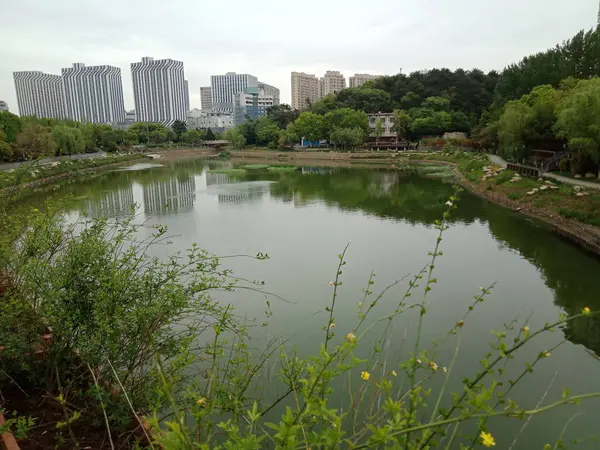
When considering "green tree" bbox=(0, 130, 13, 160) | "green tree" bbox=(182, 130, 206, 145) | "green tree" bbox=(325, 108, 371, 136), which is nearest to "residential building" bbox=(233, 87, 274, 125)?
"green tree" bbox=(182, 130, 206, 145)

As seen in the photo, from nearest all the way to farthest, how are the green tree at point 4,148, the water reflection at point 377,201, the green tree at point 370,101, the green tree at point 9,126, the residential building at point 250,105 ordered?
the water reflection at point 377,201 → the green tree at point 4,148 → the green tree at point 9,126 → the green tree at point 370,101 → the residential building at point 250,105

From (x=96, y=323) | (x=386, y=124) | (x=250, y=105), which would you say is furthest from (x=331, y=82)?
(x=96, y=323)

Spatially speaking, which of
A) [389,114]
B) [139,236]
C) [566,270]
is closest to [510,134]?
[566,270]

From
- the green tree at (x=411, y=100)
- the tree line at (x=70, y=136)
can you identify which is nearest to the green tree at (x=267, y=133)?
the tree line at (x=70, y=136)

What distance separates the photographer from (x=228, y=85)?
114 metres

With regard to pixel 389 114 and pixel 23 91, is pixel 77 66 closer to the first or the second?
pixel 23 91

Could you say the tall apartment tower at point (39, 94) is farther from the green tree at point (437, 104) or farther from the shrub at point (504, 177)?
the shrub at point (504, 177)

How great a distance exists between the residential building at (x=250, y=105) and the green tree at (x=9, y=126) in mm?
59887

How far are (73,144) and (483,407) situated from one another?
36630 mm

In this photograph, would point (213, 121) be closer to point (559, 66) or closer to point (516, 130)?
point (559, 66)

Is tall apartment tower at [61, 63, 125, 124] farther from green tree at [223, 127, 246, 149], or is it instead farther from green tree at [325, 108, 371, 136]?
green tree at [325, 108, 371, 136]

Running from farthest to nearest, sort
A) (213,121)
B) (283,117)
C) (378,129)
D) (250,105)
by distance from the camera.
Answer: (250,105)
(213,121)
(283,117)
(378,129)

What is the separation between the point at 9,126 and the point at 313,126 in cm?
2713

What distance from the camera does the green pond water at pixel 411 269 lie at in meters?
4.83
